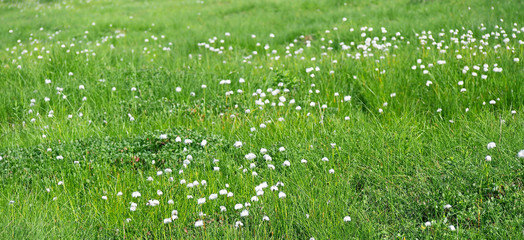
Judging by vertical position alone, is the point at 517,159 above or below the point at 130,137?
above

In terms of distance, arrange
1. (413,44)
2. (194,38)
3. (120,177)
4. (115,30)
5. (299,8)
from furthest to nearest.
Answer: (299,8)
(115,30)
(194,38)
(413,44)
(120,177)

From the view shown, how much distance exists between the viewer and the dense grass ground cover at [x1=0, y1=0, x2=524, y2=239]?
9.63 ft

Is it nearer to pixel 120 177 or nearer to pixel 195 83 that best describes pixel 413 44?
pixel 195 83

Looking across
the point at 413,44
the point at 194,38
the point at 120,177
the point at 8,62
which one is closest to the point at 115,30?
the point at 194,38

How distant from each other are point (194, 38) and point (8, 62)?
3614 millimetres

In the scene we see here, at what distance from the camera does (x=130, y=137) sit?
14.9 feet

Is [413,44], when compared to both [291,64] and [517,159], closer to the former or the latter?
[291,64]

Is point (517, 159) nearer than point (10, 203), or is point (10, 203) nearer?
point (517, 159)

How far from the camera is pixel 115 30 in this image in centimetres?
1170

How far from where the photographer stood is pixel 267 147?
412 cm

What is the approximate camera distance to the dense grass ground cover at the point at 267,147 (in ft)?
9.63

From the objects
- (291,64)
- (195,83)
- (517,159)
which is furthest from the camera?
(291,64)

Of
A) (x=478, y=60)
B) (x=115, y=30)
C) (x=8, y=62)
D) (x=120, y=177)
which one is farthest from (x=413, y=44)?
(x=115, y=30)

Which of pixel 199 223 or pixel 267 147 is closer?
pixel 199 223
